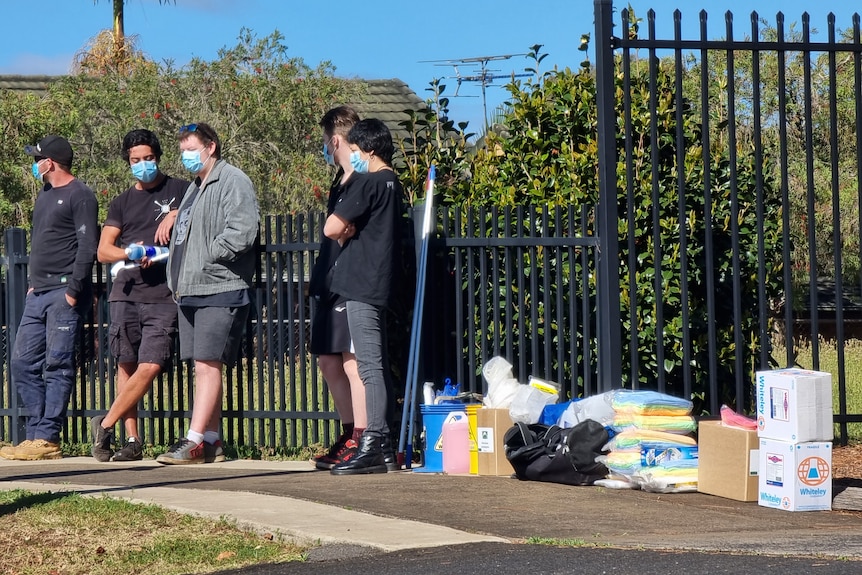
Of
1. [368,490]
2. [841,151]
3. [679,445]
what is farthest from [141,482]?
[841,151]

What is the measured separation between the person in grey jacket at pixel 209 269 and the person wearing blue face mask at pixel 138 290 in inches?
12.2

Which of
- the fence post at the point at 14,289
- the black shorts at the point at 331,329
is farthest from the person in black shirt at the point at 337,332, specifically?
the fence post at the point at 14,289

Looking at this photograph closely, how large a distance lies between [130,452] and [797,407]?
13.7ft

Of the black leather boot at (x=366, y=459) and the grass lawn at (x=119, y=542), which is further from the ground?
A: the black leather boot at (x=366, y=459)

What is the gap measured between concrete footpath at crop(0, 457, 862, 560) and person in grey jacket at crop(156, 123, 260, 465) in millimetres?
470

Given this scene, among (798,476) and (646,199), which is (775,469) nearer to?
(798,476)

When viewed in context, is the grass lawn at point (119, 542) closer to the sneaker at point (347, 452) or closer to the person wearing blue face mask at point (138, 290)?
the sneaker at point (347, 452)

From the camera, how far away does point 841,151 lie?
17.8 metres

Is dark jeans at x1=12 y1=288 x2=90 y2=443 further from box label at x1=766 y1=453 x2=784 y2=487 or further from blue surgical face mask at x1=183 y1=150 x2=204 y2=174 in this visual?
box label at x1=766 y1=453 x2=784 y2=487

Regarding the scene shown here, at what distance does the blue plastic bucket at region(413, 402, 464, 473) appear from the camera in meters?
7.17

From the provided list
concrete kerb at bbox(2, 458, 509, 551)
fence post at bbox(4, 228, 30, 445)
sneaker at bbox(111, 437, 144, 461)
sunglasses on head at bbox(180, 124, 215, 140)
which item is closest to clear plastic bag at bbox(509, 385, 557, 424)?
concrete kerb at bbox(2, 458, 509, 551)

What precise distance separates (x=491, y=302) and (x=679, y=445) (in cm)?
162

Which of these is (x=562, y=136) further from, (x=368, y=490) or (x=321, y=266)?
(x=368, y=490)

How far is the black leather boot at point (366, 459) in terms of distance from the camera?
7047mm
